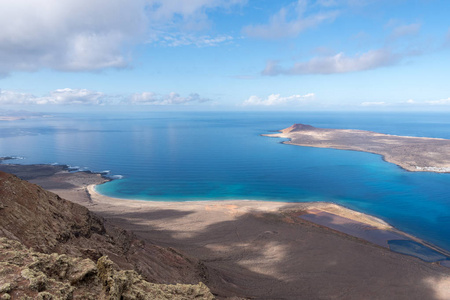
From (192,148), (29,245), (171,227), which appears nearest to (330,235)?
(171,227)

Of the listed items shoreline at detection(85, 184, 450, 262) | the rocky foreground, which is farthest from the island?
the rocky foreground

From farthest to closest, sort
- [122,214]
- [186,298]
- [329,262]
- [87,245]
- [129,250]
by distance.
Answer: [122,214] → [329,262] → [129,250] → [87,245] → [186,298]

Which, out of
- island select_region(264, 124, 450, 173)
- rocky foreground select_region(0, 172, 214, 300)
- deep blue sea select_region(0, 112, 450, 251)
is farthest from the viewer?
island select_region(264, 124, 450, 173)

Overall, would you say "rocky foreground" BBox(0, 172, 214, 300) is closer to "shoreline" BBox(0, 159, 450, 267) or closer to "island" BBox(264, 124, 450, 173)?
"shoreline" BBox(0, 159, 450, 267)

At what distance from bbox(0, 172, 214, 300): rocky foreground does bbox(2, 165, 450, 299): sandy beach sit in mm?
5471

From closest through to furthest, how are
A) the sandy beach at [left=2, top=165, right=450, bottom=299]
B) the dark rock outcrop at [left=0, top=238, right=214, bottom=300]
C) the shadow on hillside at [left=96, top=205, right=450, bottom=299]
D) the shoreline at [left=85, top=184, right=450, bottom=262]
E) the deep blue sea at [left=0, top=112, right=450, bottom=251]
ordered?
the dark rock outcrop at [left=0, top=238, right=214, bottom=300] < the shadow on hillside at [left=96, top=205, right=450, bottom=299] < the sandy beach at [left=2, top=165, right=450, bottom=299] < the shoreline at [left=85, top=184, right=450, bottom=262] < the deep blue sea at [left=0, top=112, right=450, bottom=251]

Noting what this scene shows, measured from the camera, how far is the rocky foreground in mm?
9273

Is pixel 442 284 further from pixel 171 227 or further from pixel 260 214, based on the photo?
pixel 171 227

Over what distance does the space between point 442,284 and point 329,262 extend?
34.1 ft

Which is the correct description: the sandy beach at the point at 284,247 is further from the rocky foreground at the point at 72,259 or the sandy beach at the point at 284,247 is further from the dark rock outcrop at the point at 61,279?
the dark rock outcrop at the point at 61,279

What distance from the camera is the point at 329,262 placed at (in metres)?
29.2

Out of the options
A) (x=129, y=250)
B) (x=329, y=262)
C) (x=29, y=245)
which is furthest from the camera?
(x=329, y=262)

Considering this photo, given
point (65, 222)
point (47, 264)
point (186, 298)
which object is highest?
point (47, 264)

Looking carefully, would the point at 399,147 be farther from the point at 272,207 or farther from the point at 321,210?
the point at 272,207
